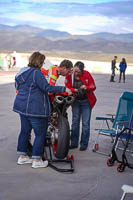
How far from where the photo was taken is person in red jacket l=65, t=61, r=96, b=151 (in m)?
7.59

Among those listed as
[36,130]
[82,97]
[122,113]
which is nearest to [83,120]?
[82,97]

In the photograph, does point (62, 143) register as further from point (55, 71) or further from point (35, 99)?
point (55, 71)

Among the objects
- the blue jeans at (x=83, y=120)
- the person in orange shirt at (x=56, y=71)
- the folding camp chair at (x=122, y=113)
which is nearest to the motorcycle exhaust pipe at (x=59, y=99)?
the person in orange shirt at (x=56, y=71)

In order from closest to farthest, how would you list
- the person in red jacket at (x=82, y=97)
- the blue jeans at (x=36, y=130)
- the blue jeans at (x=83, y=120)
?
the blue jeans at (x=36, y=130) → the person in red jacket at (x=82, y=97) → the blue jeans at (x=83, y=120)

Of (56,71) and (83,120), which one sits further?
(83,120)

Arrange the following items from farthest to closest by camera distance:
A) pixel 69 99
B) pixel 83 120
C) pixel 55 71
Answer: pixel 83 120 → pixel 55 71 → pixel 69 99

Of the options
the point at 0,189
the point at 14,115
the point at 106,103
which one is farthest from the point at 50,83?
the point at 106,103

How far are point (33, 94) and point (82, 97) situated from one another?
1435 millimetres

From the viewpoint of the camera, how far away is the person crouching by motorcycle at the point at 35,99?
6.44 metres

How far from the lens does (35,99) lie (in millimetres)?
6484

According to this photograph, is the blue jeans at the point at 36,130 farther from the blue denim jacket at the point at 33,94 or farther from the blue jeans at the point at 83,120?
the blue jeans at the point at 83,120

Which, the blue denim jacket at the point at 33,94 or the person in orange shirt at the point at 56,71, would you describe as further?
the person in orange shirt at the point at 56,71

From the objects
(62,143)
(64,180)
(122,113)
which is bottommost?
(64,180)

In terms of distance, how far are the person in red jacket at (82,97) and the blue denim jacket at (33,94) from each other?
1.00 m
